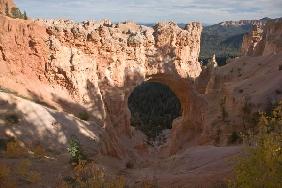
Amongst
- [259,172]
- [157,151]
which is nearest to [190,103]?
[157,151]

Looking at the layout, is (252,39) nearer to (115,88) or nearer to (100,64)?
(115,88)

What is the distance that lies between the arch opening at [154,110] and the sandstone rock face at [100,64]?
54.0 feet

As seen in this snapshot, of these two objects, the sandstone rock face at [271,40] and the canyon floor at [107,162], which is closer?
the canyon floor at [107,162]

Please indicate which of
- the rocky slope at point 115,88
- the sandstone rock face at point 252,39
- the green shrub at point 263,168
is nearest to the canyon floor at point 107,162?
the rocky slope at point 115,88

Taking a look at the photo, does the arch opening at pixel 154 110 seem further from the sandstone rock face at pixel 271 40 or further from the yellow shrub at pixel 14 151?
the yellow shrub at pixel 14 151

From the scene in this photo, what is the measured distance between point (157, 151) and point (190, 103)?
4.97 metres

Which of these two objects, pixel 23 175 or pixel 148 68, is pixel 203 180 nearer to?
pixel 23 175

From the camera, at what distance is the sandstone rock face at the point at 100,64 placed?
2181 centimetres

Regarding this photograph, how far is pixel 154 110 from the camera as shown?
5878 centimetres

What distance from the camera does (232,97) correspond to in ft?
86.3

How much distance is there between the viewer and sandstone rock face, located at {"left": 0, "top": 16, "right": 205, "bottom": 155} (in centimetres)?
2181

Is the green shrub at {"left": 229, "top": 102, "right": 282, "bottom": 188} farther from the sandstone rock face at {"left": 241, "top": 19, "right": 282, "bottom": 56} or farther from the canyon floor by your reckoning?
the sandstone rock face at {"left": 241, "top": 19, "right": 282, "bottom": 56}

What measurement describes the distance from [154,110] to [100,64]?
33594mm

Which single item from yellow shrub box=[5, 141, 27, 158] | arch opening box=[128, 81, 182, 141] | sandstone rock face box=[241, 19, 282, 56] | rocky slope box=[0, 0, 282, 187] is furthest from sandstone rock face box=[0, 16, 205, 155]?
arch opening box=[128, 81, 182, 141]
